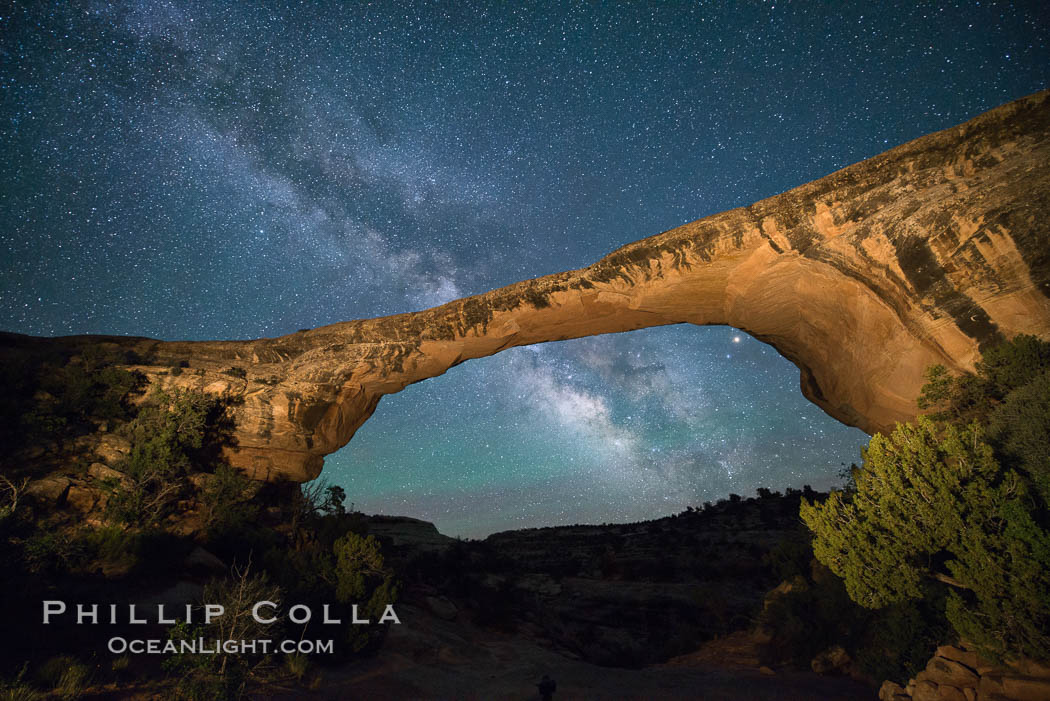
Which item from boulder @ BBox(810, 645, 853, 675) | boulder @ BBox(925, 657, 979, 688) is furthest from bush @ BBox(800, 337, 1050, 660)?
boulder @ BBox(810, 645, 853, 675)

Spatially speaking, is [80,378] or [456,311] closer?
[80,378]

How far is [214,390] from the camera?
43.2ft

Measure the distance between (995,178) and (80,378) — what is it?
21.8 meters

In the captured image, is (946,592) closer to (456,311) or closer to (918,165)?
(918,165)

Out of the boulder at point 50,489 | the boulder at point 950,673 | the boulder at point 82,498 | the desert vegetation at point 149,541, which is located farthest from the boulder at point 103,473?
the boulder at point 950,673

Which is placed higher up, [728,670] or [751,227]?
[751,227]

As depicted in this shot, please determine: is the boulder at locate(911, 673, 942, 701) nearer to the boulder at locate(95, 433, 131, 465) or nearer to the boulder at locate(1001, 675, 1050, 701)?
the boulder at locate(1001, 675, 1050, 701)

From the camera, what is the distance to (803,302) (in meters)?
10.6

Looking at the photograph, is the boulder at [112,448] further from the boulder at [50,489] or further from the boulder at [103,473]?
the boulder at [50,489]

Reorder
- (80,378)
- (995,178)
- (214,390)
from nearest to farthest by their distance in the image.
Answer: (995,178)
(80,378)
(214,390)

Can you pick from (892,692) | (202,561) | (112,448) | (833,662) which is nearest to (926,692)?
(892,692)

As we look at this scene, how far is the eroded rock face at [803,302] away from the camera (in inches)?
291

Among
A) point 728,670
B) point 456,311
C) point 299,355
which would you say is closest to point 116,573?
point 299,355

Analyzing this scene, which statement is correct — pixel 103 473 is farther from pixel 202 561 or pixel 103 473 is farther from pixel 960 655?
pixel 960 655
